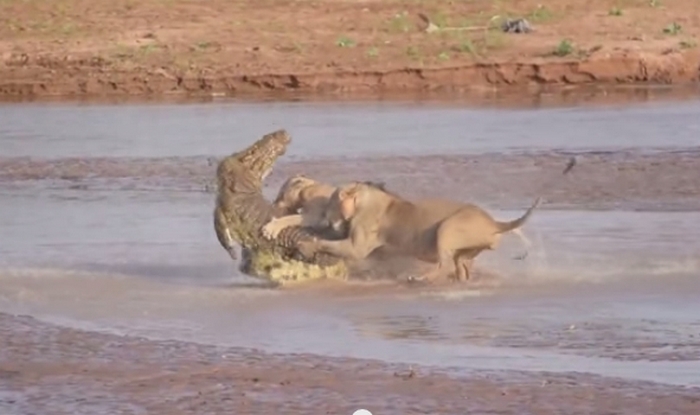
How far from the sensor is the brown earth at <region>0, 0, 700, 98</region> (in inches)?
949

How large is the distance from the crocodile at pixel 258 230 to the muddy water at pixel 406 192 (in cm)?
24

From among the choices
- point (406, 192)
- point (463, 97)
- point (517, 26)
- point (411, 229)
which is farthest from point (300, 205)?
point (517, 26)

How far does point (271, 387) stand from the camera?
800 centimetres

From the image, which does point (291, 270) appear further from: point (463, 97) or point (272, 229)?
point (463, 97)

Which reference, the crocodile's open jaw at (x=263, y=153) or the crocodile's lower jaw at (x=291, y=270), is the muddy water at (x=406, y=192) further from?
the crocodile's open jaw at (x=263, y=153)

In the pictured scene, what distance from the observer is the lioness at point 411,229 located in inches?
429

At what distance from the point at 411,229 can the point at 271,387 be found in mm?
3242

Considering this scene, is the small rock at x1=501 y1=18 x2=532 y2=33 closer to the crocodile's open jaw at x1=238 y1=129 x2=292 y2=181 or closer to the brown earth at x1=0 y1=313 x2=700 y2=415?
the crocodile's open jaw at x1=238 y1=129 x2=292 y2=181

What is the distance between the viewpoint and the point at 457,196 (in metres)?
15.3

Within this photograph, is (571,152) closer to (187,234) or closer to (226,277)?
(187,234)

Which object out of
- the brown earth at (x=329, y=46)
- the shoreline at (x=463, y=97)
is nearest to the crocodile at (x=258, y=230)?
the shoreline at (x=463, y=97)

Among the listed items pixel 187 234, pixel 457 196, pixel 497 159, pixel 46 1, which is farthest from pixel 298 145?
pixel 46 1

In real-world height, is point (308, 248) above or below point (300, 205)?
below

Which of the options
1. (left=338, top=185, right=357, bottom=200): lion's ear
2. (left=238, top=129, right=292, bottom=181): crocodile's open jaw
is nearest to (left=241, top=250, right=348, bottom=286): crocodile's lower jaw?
(left=338, top=185, right=357, bottom=200): lion's ear
